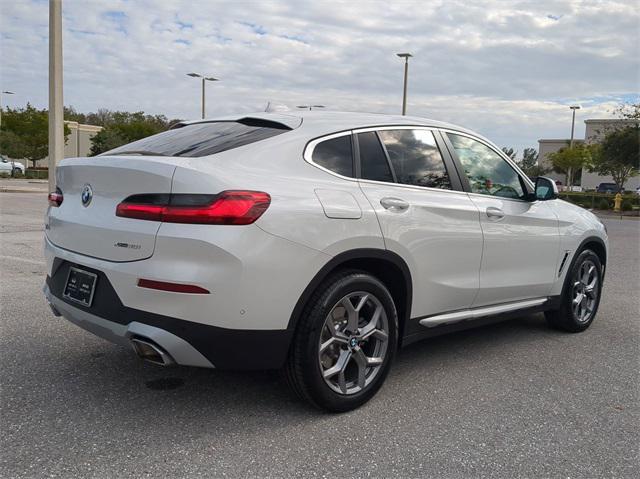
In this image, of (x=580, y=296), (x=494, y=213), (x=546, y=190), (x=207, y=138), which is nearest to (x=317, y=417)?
(x=207, y=138)

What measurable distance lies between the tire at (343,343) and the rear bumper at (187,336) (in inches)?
5.5

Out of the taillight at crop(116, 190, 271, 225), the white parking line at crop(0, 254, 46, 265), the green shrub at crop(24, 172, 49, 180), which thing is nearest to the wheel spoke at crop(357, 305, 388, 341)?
the taillight at crop(116, 190, 271, 225)

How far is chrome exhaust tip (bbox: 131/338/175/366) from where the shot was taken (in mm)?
2938

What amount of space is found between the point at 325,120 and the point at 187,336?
5.10 ft

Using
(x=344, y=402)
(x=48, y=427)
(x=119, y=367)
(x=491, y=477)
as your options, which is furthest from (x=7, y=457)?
(x=491, y=477)

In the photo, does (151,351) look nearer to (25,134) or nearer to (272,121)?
(272,121)

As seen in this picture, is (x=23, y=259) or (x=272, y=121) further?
Result: (x=23, y=259)

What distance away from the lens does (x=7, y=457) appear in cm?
281

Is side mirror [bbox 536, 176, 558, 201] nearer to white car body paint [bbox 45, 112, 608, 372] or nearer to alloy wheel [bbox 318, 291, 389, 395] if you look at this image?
white car body paint [bbox 45, 112, 608, 372]

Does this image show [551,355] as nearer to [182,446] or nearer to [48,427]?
[182,446]

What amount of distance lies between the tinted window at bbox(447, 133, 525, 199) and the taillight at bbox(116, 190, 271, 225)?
6.26 feet

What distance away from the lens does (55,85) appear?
12.6 m

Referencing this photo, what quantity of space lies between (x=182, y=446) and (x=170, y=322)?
620 millimetres

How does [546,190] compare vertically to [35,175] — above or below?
above
